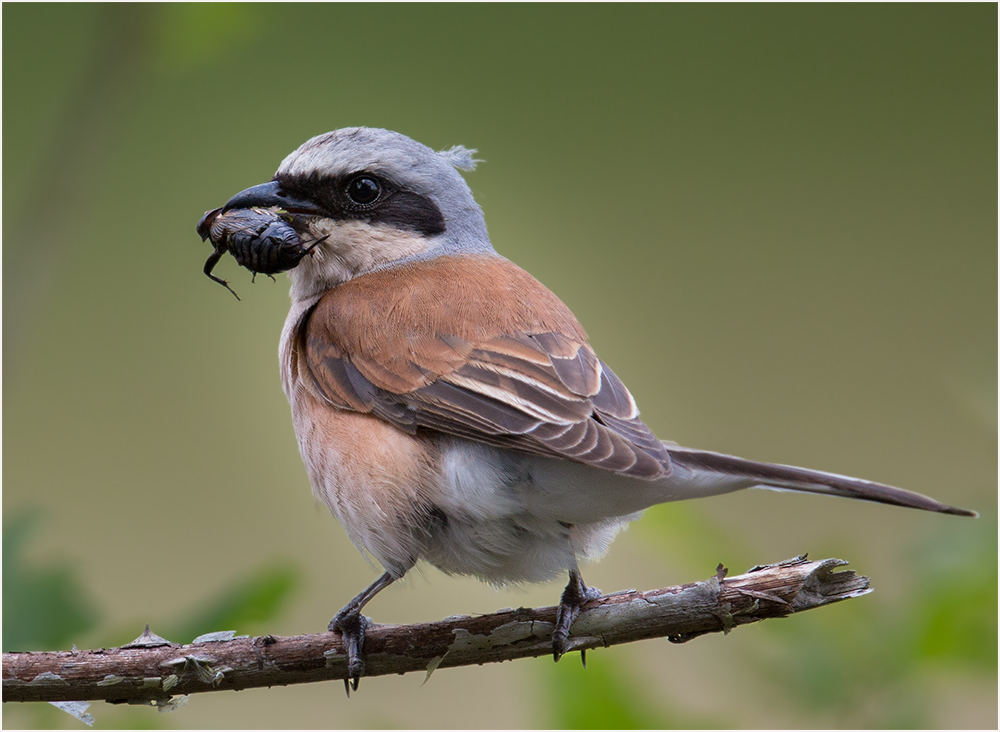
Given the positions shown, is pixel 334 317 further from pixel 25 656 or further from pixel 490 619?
pixel 25 656

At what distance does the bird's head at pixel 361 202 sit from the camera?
7.78 ft

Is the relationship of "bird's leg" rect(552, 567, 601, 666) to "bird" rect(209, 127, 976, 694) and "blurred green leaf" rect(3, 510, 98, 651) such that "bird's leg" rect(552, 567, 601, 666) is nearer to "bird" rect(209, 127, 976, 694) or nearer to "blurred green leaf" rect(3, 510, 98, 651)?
"bird" rect(209, 127, 976, 694)

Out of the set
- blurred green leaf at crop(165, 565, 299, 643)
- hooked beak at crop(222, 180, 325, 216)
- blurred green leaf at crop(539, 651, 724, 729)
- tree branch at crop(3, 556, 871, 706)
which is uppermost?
hooked beak at crop(222, 180, 325, 216)

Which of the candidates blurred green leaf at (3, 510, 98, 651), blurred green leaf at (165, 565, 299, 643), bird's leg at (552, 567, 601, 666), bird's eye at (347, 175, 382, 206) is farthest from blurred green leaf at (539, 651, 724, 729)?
bird's eye at (347, 175, 382, 206)

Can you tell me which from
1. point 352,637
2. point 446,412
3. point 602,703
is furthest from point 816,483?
point 352,637

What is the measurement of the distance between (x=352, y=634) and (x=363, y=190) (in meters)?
1.10

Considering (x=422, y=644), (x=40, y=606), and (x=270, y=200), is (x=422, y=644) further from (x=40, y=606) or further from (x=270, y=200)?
(x=270, y=200)

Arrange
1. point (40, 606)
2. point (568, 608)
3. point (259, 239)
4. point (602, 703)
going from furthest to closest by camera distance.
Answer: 1. point (259, 239)
2. point (568, 608)
3. point (602, 703)
4. point (40, 606)

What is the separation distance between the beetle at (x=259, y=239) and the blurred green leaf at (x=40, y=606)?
2.94 ft

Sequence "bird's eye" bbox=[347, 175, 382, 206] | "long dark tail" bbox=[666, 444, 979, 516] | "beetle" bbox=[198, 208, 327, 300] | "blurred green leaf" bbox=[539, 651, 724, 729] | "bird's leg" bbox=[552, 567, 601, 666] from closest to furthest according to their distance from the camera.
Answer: "long dark tail" bbox=[666, 444, 979, 516]
"blurred green leaf" bbox=[539, 651, 724, 729]
"bird's leg" bbox=[552, 567, 601, 666]
"beetle" bbox=[198, 208, 327, 300]
"bird's eye" bbox=[347, 175, 382, 206]

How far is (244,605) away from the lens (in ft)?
5.05

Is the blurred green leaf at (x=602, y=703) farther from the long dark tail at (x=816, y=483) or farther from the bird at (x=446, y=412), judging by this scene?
the long dark tail at (x=816, y=483)

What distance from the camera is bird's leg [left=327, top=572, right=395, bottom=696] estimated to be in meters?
1.86

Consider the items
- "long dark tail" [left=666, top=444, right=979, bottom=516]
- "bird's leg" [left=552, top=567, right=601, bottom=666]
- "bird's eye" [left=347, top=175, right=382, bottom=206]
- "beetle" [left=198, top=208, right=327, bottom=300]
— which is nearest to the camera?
"long dark tail" [left=666, top=444, right=979, bottom=516]
